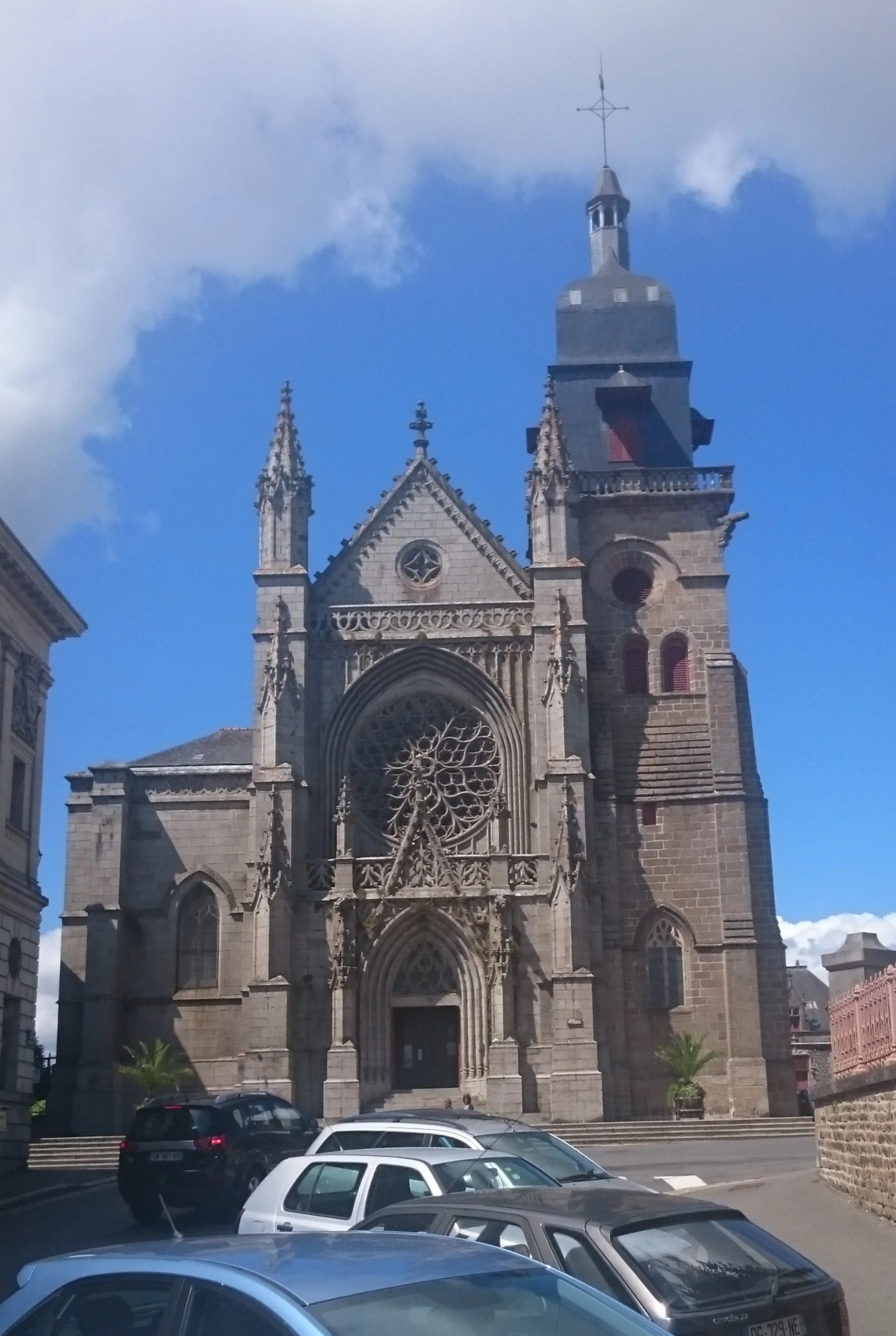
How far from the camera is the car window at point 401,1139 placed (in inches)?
415

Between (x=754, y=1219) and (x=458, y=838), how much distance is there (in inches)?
829

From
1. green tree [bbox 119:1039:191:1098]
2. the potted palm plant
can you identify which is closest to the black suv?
green tree [bbox 119:1039:191:1098]

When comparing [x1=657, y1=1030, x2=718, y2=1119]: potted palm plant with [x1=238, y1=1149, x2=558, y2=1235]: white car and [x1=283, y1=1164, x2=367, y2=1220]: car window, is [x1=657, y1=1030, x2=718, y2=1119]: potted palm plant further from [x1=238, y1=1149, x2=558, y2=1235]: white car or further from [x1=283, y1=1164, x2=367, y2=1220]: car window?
[x1=283, y1=1164, x2=367, y2=1220]: car window

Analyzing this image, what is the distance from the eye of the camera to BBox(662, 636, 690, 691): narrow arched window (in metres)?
37.5

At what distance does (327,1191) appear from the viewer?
9.39 meters

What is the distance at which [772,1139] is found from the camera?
95.5 ft

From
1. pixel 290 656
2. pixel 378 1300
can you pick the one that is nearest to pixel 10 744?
pixel 290 656

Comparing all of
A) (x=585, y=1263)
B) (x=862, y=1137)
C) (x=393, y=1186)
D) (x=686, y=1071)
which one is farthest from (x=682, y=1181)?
(x=686, y=1071)

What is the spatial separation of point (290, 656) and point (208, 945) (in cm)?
745

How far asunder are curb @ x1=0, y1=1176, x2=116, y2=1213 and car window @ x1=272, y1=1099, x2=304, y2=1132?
4964mm

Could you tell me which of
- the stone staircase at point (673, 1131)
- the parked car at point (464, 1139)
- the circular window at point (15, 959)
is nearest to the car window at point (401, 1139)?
the parked car at point (464, 1139)

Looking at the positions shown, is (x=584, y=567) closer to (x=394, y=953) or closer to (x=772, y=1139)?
(x=394, y=953)

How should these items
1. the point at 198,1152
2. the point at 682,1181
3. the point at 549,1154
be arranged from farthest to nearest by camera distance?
the point at 682,1181, the point at 198,1152, the point at 549,1154

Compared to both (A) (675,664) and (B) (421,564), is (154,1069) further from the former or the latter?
(A) (675,664)
